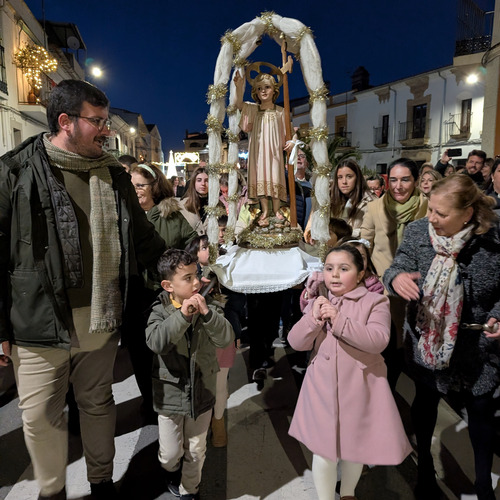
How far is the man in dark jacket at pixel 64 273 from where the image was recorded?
6.24 ft

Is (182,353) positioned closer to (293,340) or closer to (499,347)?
(293,340)

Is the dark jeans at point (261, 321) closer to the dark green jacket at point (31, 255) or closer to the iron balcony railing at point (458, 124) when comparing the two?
the dark green jacket at point (31, 255)

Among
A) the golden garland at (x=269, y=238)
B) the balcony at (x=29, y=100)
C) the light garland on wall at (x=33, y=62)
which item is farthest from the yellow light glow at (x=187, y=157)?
the golden garland at (x=269, y=238)

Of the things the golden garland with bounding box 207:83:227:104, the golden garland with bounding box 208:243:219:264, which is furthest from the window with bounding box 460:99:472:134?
the golden garland with bounding box 208:243:219:264

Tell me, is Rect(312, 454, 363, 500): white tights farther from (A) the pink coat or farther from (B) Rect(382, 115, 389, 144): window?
(B) Rect(382, 115, 389, 144): window

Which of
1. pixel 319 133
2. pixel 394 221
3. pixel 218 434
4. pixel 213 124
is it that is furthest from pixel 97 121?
pixel 394 221

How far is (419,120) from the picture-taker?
21.1 m

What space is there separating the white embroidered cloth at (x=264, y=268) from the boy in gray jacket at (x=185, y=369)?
0.94 m

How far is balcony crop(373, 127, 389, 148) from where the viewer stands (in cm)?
2298

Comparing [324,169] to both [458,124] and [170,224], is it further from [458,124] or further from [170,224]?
[458,124]

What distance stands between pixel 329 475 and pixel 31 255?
72.3 inches

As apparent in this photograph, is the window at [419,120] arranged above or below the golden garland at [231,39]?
above

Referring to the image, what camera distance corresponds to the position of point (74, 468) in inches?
102

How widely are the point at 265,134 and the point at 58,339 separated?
7.93 ft
